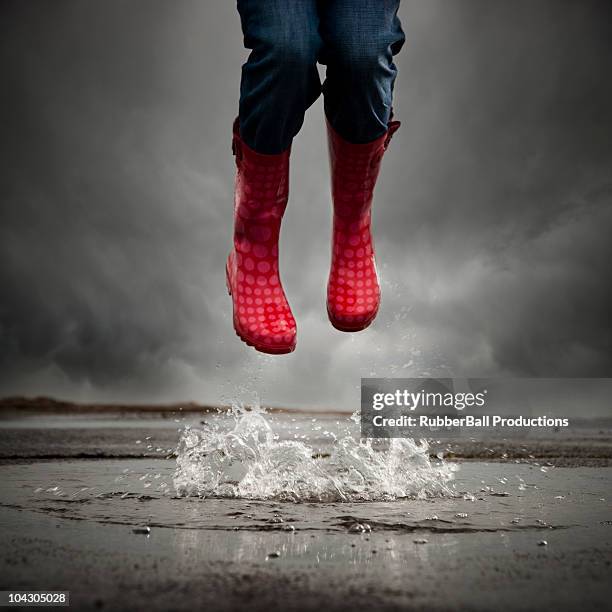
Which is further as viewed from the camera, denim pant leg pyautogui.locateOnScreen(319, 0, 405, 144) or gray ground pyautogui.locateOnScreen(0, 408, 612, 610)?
denim pant leg pyautogui.locateOnScreen(319, 0, 405, 144)

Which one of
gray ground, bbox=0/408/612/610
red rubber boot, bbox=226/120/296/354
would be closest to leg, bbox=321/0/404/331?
red rubber boot, bbox=226/120/296/354

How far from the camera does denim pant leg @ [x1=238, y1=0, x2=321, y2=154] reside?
2.18 meters

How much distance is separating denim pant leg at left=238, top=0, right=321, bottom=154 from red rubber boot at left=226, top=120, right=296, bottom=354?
11.2 inches

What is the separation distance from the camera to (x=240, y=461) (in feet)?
13.5

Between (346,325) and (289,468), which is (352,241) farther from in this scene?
(289,468)

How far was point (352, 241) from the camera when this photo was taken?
2.96 meters

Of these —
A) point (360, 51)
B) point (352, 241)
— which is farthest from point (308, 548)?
point (360, 51)

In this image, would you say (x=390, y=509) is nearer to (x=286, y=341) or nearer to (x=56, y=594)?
(x=286, y=341)

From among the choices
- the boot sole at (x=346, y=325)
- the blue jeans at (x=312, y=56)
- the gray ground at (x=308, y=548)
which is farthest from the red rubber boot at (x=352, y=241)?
the gray ground at (x=308, y=548)

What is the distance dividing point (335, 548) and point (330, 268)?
1258 millimetres

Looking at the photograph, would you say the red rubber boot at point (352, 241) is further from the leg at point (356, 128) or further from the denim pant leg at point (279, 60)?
the denim pant leg at point (279, 60)

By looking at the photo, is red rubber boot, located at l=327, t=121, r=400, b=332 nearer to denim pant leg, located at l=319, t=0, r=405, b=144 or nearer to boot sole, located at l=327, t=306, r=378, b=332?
boot sole, located at l=327, t=306, r=378, b=332

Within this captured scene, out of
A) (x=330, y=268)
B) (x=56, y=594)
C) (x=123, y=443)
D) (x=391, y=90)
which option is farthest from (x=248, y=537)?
(x=123, y=443)

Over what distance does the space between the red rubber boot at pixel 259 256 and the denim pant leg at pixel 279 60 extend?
285 millimetres
